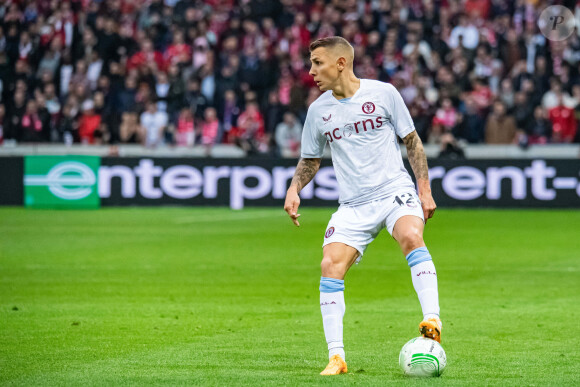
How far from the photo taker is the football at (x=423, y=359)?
6.21 meters

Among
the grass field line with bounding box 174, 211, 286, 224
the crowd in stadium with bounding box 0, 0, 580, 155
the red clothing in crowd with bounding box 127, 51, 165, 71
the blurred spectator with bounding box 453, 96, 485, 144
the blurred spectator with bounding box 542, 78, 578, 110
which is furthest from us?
the red clothing in crowd with bounding box 127, 51, 165, 71

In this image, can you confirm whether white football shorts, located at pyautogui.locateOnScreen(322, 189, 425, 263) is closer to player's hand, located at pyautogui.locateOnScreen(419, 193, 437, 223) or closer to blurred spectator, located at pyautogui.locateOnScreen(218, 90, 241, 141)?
player's hand, located at pyautogui.locateOnScreen(419, 193, 437, 223)

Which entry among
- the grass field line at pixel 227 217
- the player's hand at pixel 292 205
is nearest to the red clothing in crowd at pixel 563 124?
the grass field line at pixel 227 217

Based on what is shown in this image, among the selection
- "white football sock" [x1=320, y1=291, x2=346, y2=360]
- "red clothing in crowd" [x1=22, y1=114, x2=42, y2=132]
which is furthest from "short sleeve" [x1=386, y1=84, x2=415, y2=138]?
"red clothing in crowd" [x1=22, y1=114, x2=42, y2=132]

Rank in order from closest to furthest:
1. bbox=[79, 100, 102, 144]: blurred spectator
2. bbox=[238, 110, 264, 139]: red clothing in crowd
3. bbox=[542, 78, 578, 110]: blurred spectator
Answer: bbox=[542, 78, 578, 110]: blurred spectator → bbox=[238, 110, 264, 139]: red clothing in crowd → bbox=[79, 100, 102, 144]: blurred spectator

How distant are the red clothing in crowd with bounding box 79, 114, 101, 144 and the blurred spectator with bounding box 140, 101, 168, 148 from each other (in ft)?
3.99

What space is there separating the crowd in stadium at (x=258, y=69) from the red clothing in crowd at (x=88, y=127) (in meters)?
0.03

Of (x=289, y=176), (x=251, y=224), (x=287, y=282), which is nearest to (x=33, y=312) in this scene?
(x=287, y=282)

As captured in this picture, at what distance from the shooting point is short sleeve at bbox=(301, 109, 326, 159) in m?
7.01

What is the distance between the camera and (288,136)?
23.4 meters

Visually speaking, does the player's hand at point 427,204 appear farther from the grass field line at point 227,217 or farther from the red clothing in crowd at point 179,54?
the red clothing in crowd at point 179,54

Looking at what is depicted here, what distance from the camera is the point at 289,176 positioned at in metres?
22.1

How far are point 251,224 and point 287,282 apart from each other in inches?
292

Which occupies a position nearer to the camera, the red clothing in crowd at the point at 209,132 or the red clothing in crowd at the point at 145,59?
the red clothing in crowd at the point at 209,132
